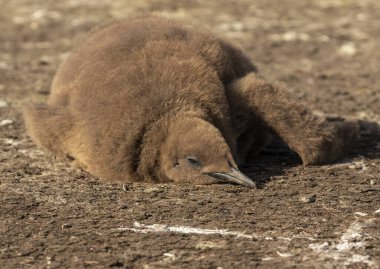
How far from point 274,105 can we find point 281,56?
13.9ft

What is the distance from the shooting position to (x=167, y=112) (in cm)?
576

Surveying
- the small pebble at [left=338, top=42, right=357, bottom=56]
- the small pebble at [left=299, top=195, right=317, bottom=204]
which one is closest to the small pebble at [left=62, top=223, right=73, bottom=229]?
the small pebble at [left=299, top=195, right=317, bottom=204]

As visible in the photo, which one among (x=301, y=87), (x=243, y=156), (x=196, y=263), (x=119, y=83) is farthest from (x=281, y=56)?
(x=196, y=263)

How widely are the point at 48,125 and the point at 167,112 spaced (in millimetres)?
1095

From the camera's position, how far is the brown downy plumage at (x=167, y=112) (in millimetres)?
5664

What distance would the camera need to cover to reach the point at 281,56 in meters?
10.3

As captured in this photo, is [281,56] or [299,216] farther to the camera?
[281,56]

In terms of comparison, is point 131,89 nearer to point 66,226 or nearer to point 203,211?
point 203,211

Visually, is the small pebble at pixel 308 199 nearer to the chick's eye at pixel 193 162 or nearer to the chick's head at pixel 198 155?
the chick's head at pixel 198 155

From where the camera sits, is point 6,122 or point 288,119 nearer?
point 288,119

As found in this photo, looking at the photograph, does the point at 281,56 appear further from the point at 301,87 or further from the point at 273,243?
the point at 273,243

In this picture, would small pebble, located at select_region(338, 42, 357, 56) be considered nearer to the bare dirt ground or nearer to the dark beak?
the bare dirt ground

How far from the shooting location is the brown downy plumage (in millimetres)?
5664

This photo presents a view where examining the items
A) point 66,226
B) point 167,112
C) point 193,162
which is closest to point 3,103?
point 167,112
